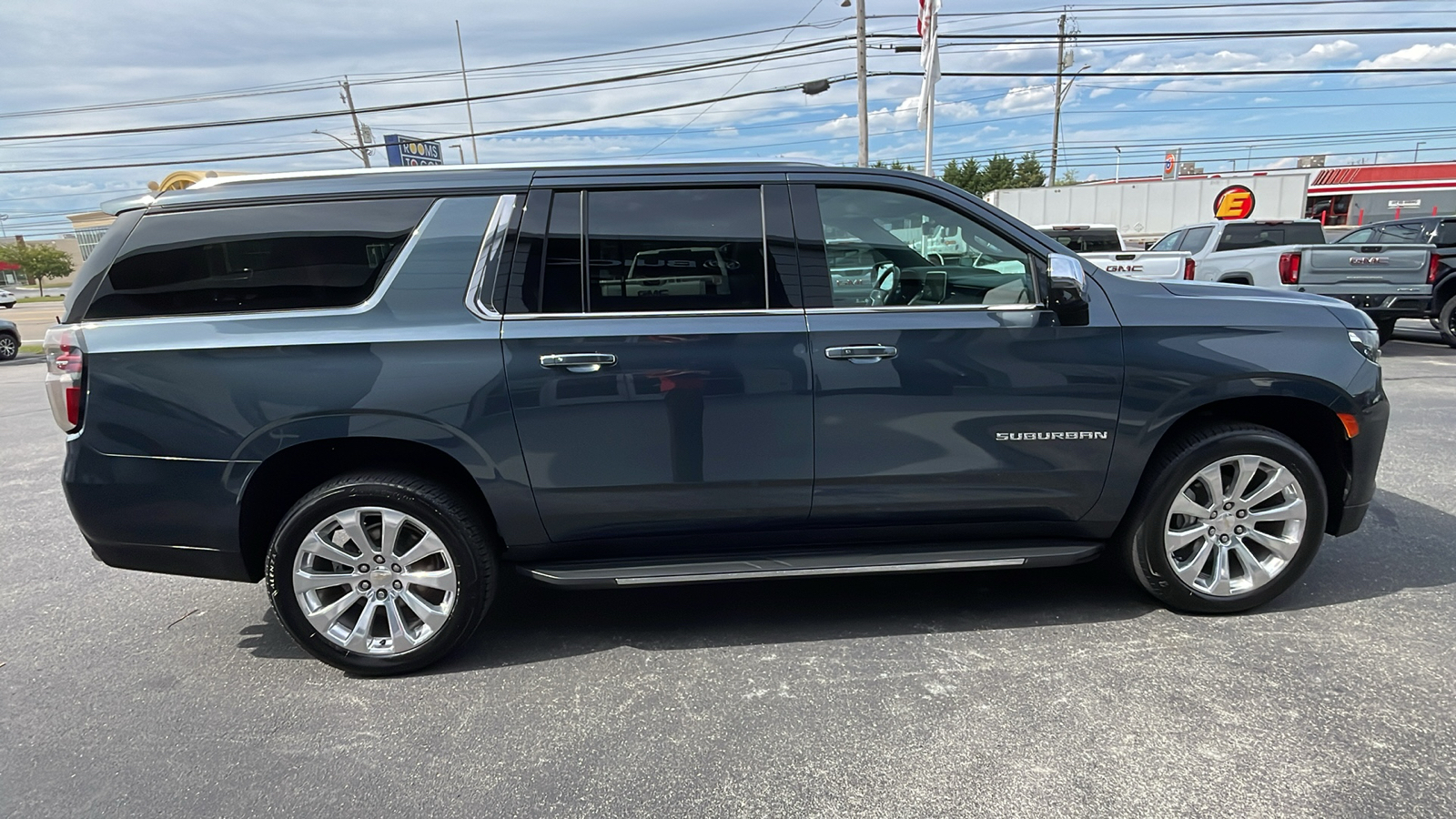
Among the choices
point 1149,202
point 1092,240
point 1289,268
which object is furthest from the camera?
point 1149,202

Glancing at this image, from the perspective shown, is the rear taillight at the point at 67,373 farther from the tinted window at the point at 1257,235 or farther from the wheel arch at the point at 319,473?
the tinted window at the point at 1257,235

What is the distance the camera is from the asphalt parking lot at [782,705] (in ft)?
7.91

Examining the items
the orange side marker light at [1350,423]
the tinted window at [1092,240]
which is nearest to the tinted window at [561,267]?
the orange side marker light at [1350,423]

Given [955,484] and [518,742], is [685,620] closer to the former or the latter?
[518,742]

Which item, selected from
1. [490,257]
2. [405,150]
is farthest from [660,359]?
[405,150]

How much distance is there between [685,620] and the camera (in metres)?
3.54

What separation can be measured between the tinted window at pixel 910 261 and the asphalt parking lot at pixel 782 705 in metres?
1.39

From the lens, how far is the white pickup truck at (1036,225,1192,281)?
11.6 meters

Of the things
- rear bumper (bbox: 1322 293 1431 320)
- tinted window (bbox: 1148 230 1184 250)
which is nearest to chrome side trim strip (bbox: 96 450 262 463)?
rear bumper (bbox: 1322 293 1431 320)

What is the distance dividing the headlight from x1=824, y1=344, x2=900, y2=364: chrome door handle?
1.97 m

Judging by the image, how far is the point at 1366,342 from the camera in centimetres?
338

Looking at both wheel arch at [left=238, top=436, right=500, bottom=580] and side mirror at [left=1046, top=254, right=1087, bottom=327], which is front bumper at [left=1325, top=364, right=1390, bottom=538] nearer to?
side mirror at [left=1046, top=254, right=1087, bottom=327]

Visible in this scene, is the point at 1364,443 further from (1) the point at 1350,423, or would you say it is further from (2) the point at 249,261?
(2) the point at 249,261

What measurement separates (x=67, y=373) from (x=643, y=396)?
6.91 feet
